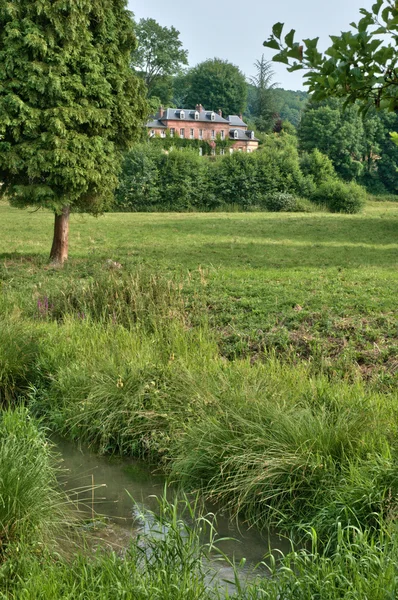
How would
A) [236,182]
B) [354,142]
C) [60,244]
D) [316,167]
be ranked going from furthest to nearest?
[354,142]
[316,167]
[236,182]
[60,244]

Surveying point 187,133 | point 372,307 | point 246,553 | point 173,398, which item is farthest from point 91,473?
point 187,133

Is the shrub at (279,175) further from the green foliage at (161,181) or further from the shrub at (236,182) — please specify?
the green foliage at (161,181)

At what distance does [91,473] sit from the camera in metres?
5.81

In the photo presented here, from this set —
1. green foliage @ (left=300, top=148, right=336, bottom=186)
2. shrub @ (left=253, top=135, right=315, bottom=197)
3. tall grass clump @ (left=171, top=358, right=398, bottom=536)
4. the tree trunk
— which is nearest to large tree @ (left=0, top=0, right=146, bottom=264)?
the tree trunk

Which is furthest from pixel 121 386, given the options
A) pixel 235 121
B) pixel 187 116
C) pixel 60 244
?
pixel 235 121

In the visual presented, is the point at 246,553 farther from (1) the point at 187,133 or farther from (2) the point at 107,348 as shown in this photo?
(1) the point at 187,133

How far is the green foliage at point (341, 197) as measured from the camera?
4269 cm

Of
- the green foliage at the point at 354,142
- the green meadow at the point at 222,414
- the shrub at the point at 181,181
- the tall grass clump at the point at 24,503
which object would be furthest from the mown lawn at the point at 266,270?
the green foliage at the point at 354,142

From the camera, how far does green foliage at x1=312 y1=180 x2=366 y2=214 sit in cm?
4269

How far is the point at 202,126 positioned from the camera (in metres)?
78.4

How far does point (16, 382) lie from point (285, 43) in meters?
6.01

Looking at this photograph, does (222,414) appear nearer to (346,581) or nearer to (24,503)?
(24,503)

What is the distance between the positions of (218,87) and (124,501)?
284 ft

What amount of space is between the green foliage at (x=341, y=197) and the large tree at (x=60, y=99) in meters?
29.1
